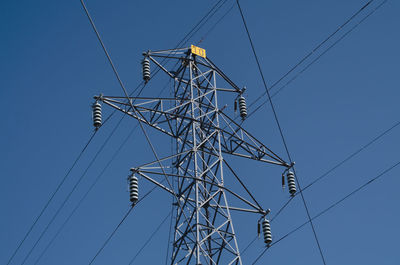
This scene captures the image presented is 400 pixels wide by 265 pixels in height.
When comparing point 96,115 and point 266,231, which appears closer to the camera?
point 96,115

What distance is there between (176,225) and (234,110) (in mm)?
7203

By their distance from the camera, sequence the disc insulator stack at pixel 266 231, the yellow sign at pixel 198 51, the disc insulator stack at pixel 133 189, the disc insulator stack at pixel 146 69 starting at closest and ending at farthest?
the disc insulator stack at pixel 133 189
the disc insulator stack at pixel 266 231
the disc insulator stack at pixel 146 69
the yellow sign at pixel 198 51

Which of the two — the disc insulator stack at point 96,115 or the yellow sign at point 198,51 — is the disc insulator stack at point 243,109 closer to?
the yellow sign at point 198,51

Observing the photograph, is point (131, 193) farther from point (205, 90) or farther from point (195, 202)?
point (205, 90)

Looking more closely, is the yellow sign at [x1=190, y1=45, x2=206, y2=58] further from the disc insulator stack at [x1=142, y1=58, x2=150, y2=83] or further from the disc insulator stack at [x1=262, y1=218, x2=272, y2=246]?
the disc insulator stack at [x1=262, y1=218, x2=272, y2=246]

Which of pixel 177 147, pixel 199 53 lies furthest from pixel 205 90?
pixel 177 147

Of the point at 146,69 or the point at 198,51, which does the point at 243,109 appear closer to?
the point at 198,51

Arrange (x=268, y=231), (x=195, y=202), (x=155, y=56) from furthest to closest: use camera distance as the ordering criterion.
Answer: (x=155, y=56) → (x=268, y=231) → (x=195, y=202)

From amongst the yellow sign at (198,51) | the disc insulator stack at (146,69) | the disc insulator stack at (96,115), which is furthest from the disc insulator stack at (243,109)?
the disc insulator stack at (96,115)

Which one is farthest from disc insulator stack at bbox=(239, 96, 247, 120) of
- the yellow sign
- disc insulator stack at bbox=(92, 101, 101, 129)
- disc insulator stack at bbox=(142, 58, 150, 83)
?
disc insulator stack at bbox=(92, 101, 101, 129)

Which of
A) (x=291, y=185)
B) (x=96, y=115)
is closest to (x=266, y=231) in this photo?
(x=291, y=185)

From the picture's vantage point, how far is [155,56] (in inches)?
1175

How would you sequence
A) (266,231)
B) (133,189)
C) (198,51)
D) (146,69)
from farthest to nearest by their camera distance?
1. (198,51)
2. (146,69)
3. (266,231)
4. (133,189)

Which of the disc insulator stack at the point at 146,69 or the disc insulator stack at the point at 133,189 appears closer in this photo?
the disc insulator stack at the point at 133,189
